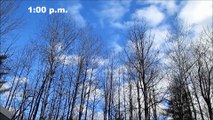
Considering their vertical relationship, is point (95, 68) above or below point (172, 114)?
above

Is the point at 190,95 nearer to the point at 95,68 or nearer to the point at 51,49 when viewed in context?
the point at 95,68

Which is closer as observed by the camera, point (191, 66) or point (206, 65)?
point (206, 65)

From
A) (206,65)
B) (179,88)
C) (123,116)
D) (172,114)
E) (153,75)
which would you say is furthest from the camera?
(123,116)

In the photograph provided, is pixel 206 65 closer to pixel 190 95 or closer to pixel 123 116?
pixel 190 95

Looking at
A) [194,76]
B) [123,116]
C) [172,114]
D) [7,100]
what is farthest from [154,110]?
[7,100]

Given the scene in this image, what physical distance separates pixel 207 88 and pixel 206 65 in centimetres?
190

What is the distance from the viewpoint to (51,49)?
54.7 ft

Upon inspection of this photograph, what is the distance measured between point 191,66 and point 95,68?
10.3 m

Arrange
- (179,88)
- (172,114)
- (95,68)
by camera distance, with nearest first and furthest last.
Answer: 1. (179,88)
2. (95,68)
3. (172,114)

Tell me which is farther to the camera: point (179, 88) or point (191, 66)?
point (179, 88)

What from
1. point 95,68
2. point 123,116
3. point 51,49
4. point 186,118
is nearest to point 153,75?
point 51,49

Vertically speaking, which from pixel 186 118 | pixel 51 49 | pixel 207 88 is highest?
pixel 51 49

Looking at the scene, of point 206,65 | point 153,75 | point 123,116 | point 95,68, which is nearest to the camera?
point 153,75

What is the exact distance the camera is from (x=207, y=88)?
52.1 feet
